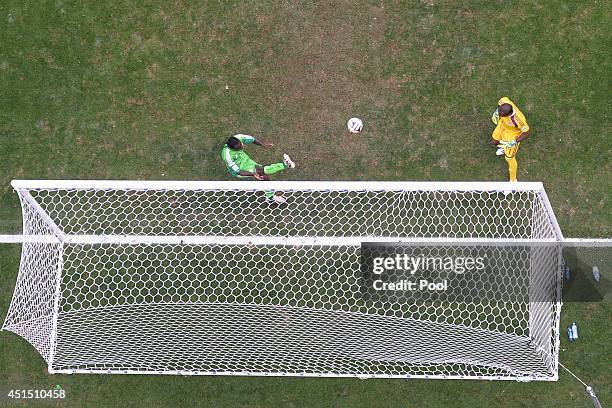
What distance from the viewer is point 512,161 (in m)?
9.55

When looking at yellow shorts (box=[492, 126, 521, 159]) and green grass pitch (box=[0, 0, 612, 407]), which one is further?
green grass pitch (box=[0, 0, 612, 407])

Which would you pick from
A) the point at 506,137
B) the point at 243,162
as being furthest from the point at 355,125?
the point at 506,137

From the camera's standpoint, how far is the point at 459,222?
959 centimetres

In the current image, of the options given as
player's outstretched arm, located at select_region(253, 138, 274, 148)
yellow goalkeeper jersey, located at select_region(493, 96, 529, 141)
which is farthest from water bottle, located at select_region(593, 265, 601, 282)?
player's outstretched arm, located at select_region(253, 138, 274, 148)

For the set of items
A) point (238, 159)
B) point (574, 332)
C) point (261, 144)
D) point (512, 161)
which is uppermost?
point (261, 144)

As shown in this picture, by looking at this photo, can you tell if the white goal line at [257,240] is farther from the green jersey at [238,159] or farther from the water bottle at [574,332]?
the water bottle at [574,332]

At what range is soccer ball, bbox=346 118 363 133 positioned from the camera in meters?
9.95

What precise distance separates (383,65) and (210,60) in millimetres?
2721

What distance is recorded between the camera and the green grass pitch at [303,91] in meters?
9.95

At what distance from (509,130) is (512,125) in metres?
0.13

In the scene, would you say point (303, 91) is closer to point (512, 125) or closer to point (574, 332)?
point (512, 125)

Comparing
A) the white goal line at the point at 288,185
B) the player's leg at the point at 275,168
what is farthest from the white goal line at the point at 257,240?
the player's leg at the point at 275,168

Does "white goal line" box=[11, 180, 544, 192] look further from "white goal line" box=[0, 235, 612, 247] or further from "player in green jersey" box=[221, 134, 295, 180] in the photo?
"player in green jersey" box=[221, 134, 295, 180]

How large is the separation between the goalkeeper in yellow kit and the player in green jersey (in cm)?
299
